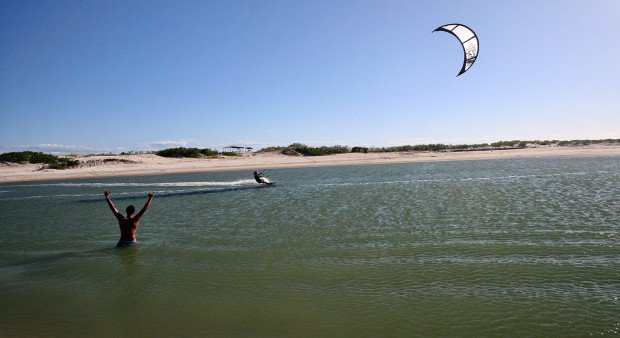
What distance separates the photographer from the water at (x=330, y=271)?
4.74m

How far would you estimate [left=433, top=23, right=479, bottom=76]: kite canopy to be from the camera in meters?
10.8

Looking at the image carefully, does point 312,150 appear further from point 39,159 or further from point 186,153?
point 39,159

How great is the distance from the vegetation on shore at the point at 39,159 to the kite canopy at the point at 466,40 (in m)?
34.3

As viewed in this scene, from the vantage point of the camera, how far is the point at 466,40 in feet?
36.3

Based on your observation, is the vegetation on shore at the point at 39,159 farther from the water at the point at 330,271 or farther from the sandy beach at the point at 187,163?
the water at the point at 330,271

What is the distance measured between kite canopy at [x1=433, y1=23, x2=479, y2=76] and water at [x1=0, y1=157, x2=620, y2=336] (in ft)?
13.3

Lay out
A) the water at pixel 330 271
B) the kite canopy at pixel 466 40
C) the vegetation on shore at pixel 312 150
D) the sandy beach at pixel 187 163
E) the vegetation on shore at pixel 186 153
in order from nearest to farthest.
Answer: the water at pixel 330 271
the kite canopy at pixel 466 40
the sandy beach at pixel 187 163
the vegetation on shore at pixel 186 153
the vegetation on shore at pixel 312 150

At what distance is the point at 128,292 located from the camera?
19.9ft

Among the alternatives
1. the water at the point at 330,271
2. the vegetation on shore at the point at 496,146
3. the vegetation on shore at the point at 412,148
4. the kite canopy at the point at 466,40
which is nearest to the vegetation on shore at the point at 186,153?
the vegetation on shore at the point at 412,148

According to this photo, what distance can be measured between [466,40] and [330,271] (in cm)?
793

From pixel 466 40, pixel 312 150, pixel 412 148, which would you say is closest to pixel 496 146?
pixel 412 148

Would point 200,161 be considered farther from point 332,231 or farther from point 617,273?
point 617,273

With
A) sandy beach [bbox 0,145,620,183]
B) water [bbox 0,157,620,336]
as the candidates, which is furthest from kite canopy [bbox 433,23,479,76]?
sandy beach [bbox 0,145,620,183]

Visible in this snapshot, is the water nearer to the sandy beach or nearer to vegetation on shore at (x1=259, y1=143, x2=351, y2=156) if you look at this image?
the sandy beach
